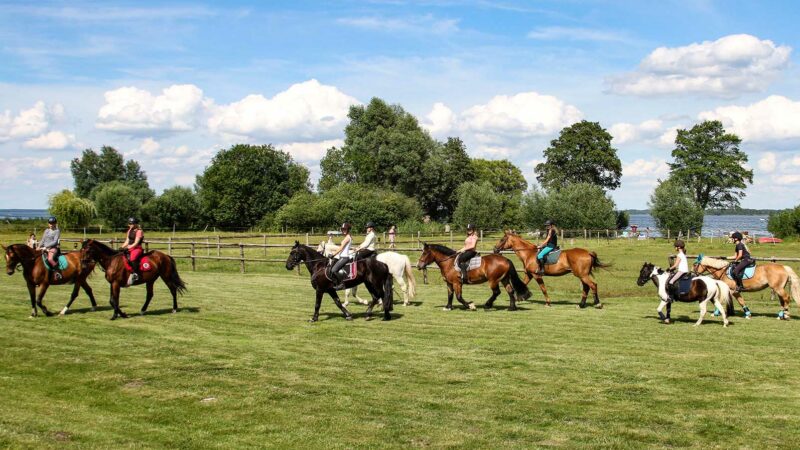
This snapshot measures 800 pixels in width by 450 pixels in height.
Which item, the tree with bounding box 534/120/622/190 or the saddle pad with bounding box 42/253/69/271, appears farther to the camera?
the tree with bounding box 534/120/622/190

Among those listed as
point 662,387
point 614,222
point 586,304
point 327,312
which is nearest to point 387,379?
point 662,387

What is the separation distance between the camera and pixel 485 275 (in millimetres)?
19031

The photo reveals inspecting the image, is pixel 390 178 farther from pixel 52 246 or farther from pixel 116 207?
pixel 52 246

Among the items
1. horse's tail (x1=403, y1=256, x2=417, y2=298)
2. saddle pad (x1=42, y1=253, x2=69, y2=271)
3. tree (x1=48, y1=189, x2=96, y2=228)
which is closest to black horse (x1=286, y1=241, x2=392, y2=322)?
horse's tail (x1=403, y1=256, x2=417, y2=298)

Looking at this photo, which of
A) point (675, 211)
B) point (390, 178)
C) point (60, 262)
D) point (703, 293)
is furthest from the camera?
point (390, 178)

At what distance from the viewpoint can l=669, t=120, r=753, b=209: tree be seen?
78694mm

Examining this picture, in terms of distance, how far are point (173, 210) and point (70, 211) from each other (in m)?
12.5

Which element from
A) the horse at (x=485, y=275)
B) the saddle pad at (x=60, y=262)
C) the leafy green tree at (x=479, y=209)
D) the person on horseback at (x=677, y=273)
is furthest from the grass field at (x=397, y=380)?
the leafy green tree at (x=479, y=209)

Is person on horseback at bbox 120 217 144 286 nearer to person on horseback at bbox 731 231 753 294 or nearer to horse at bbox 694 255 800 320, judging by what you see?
horse at bbox 694 255 800 320

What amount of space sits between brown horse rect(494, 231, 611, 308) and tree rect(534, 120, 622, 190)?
61.3 m

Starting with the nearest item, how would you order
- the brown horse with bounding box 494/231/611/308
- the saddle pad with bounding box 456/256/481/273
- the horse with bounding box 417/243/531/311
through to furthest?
the horse with bounding box 417/243/531/311
the saddle pad with bounding box 456/256/481/273
the brown horse with bounding box 494/231/611/308

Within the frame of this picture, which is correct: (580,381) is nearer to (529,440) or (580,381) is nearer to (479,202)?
(529,440)

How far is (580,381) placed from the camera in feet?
35.1

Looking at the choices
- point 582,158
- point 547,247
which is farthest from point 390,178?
point 547,247
